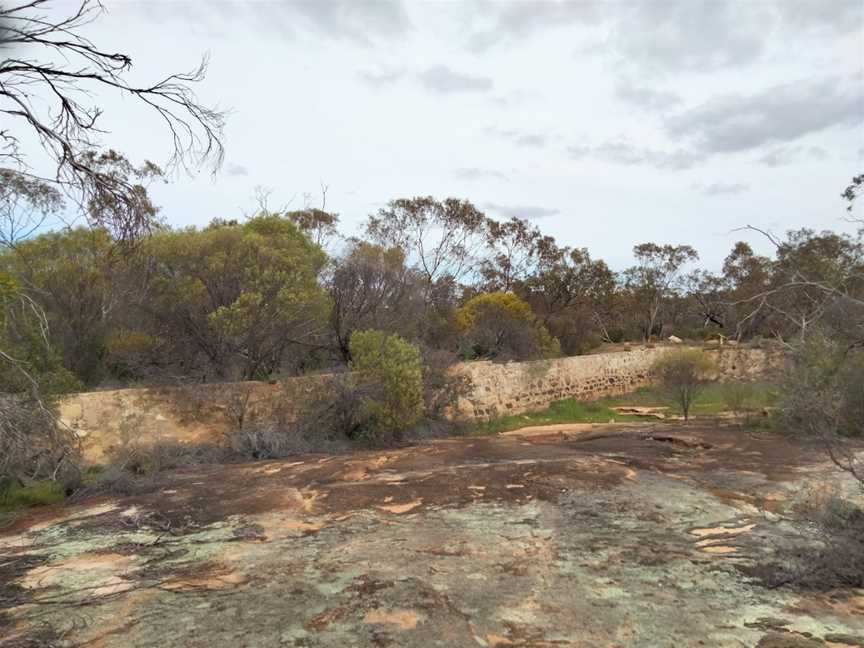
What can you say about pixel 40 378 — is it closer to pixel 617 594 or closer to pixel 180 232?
pixel 180 232

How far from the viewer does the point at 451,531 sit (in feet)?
21.0

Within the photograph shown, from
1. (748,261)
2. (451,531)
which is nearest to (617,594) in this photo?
(451,531)

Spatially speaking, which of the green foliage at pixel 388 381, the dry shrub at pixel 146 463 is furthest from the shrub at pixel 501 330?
the dry shrub at pixel 146 463

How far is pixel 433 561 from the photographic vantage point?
546cm

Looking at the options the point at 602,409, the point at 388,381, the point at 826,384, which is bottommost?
the point at 602,409

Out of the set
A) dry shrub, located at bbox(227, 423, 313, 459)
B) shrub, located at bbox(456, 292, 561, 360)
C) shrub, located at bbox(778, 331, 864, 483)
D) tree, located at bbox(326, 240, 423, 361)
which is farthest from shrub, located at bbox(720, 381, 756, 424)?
dry shrub, located at bbox(227, 423, 313, 459)

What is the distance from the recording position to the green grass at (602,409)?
54.1 ft

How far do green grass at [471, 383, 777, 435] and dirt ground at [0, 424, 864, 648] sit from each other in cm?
672

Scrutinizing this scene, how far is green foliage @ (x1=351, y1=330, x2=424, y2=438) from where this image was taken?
523 inches

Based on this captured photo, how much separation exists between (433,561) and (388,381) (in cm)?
804

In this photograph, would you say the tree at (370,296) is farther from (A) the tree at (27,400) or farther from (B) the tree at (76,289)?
(A) the tree at (27,400)

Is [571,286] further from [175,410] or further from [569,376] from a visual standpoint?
[175,410]

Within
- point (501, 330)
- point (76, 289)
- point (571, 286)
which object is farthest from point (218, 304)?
point (571, 286)

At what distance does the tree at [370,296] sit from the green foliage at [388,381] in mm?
3025
